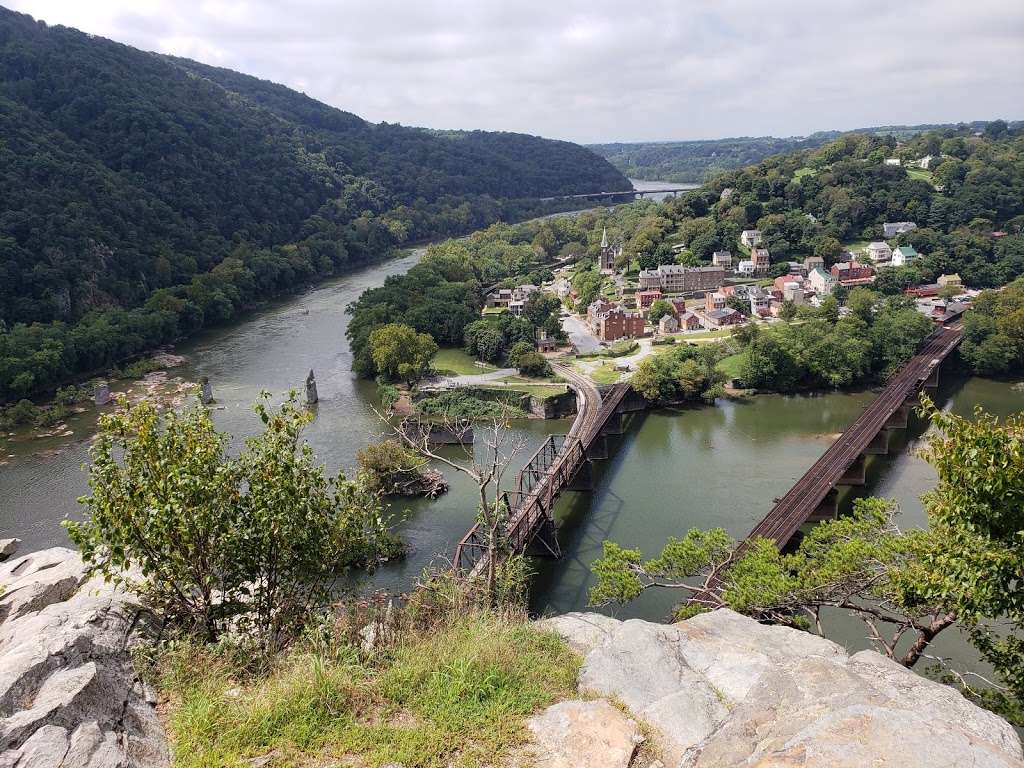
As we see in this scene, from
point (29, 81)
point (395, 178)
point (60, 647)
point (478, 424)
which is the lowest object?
point (478, 424)

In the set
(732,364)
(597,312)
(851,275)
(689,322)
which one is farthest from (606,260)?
(732,364)

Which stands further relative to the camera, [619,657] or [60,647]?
[619,657]

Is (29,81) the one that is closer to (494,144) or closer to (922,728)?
(922,728)

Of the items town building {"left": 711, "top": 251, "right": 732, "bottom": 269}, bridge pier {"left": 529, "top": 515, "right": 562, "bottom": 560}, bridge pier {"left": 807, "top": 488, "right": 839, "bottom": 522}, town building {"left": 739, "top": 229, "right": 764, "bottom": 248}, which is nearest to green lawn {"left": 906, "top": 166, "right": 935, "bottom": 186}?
town building {"left": 739, "top": 229, "right": 764, "bottom": 248}

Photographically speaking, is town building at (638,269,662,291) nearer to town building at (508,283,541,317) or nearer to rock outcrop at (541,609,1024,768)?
town building at (508,283,541,317)

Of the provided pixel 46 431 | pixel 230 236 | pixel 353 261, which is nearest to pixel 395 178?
pixel 353 261

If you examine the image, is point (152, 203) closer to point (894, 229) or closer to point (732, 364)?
point (732, 364)

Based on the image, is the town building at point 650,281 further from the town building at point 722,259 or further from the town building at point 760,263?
the town building at point 760,263
